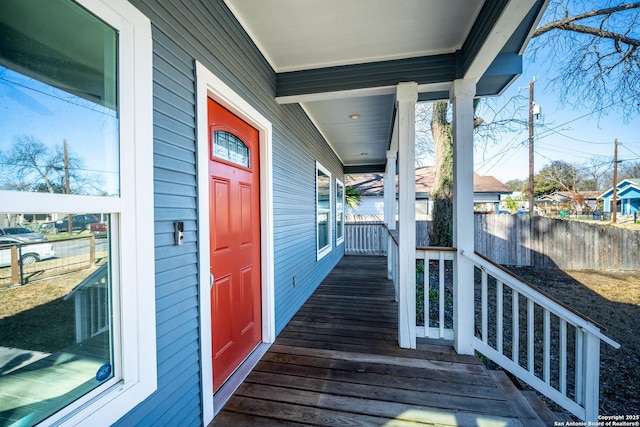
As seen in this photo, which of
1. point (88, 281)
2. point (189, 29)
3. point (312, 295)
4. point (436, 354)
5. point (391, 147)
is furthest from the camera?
point (391, 147)

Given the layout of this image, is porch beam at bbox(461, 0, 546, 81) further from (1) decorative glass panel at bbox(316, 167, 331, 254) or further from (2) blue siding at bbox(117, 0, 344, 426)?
(1) decorative glass panel at bbox(316, 167, 331, 254)

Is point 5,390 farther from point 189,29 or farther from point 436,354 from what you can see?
point 436,354

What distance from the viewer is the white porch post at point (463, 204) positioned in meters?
2.41

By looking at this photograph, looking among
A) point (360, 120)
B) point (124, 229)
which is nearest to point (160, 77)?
point (124, 229)

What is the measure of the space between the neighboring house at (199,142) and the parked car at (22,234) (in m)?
0.06

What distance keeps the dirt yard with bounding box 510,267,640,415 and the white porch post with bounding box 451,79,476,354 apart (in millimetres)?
1352

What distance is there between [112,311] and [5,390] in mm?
344

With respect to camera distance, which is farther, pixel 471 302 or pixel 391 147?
pixel 391 147

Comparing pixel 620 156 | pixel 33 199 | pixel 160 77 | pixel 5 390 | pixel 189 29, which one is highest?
pixel 620 156

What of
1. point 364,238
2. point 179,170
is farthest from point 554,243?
point 179,170

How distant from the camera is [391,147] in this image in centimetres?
586

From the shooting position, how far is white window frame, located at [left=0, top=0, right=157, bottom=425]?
1058 mm

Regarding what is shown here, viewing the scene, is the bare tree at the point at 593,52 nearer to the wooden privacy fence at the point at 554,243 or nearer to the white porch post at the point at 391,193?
the white porch post at the point at 391,193

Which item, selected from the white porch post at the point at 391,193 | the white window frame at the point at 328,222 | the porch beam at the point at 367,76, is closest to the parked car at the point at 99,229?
the porch beam at the point at 367,76
